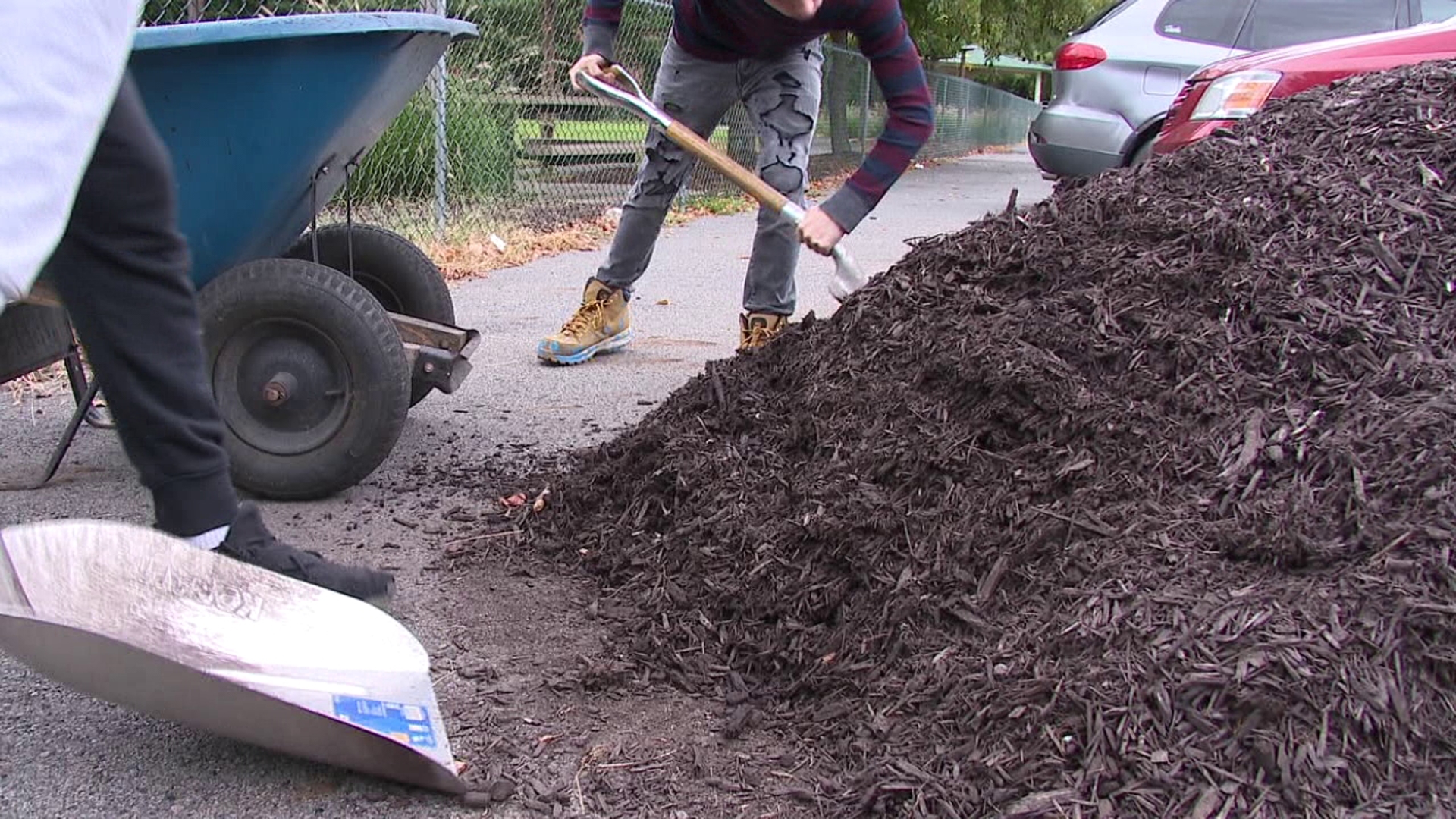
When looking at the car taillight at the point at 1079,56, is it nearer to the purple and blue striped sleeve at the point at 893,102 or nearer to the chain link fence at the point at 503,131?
the chain link fence at the point at 503,131

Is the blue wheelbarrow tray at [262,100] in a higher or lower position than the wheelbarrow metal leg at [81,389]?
higher

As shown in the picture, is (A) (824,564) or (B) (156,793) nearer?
(B) (156,793)

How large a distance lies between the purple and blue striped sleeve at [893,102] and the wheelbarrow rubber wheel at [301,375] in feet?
4.59

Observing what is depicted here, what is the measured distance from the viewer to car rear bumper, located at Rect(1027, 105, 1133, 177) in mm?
8438

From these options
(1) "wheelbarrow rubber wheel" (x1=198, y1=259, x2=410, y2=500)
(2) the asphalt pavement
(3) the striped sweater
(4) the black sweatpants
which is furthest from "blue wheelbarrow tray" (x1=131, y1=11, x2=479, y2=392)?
(3) the striped sweater

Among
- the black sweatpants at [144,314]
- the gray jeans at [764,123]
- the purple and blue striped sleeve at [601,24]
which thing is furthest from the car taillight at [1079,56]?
the black sweatpants at [144,314]

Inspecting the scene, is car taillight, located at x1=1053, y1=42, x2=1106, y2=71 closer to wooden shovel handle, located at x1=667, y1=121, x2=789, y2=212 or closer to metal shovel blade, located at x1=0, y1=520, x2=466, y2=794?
wooden shovel handle, located at x1=667, y1=121, x2=789, y2=212

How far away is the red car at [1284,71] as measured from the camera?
503cm

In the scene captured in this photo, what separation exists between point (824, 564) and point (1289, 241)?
3.70 ft

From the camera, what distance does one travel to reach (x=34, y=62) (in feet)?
3.97

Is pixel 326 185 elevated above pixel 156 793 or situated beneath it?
elevated above

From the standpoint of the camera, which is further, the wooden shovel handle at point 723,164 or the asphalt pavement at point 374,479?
the wooden shovel handle at point 723,164

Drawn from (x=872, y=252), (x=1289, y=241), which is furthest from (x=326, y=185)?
(x=872, y=252)

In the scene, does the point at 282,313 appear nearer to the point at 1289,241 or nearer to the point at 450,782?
the point at 450,782
